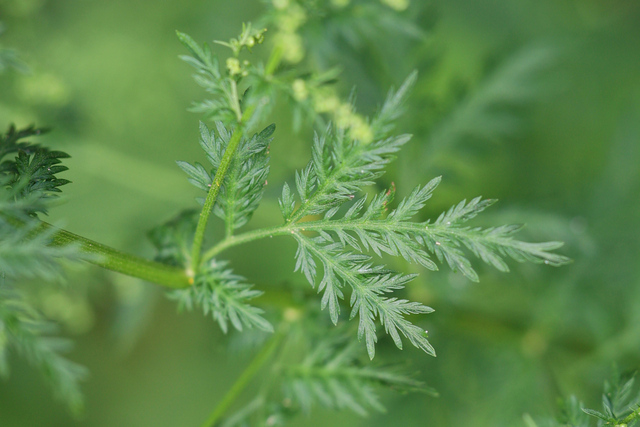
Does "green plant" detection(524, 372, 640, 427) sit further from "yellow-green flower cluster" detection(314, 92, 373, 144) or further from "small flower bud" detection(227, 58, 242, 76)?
"small flower bud" detection(227, 58, 242, 76)

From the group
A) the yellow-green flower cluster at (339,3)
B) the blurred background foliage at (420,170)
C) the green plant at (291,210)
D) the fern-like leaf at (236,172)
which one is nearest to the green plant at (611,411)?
the green plant at (291,210)

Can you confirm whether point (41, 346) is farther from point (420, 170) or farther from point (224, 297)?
point (420, 170)

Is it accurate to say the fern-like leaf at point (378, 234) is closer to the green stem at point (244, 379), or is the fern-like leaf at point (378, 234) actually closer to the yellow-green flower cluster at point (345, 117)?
the yellow-green flower cluster at point (345, 117)

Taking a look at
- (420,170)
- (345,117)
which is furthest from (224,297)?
(420,170)

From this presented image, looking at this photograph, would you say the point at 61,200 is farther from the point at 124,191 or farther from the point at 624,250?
the point at 624,250

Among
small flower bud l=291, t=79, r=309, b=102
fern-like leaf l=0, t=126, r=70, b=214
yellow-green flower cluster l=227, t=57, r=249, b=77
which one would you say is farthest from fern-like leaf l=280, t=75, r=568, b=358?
fern-like leaf l=0, t=126, r=70, b=214

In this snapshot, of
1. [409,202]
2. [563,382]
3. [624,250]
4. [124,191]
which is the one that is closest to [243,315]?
[409,202]
